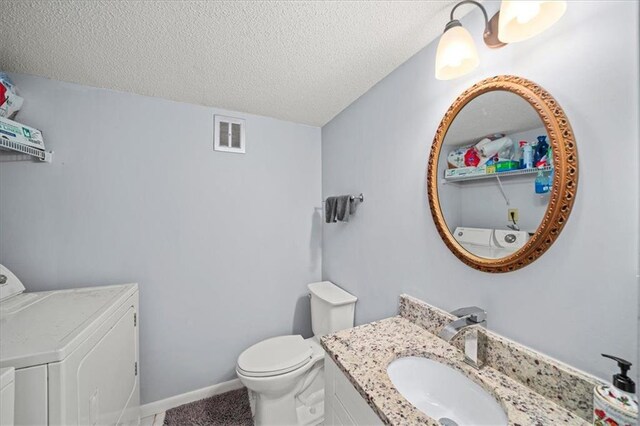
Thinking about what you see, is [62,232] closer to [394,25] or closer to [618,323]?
[394,25]

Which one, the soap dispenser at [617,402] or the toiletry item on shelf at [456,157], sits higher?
the toiletry item on shelf at [456,157]

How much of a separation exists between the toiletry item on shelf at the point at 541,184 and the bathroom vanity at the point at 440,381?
1.71ft

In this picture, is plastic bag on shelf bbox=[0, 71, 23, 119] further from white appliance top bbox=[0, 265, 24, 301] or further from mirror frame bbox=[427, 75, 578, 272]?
mirror frame bbox=[427, 75, 578, 272]

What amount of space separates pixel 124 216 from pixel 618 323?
7.57 ft

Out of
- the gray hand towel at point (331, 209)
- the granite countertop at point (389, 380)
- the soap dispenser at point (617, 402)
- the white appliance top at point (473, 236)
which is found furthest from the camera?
the gray hand towel at point (331, 209)

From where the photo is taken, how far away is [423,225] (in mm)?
→ 1140

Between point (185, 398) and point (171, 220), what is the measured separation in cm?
130

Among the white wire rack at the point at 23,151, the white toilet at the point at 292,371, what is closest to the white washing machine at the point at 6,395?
the white toilet at the point at 292,371

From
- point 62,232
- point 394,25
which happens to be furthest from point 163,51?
point 62,232

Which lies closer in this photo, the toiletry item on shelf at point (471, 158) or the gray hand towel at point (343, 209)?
the toiletry item on shelf at point (471, 158)

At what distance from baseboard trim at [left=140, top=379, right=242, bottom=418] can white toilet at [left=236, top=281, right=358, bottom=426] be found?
0.39 m

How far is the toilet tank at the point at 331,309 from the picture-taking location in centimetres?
158

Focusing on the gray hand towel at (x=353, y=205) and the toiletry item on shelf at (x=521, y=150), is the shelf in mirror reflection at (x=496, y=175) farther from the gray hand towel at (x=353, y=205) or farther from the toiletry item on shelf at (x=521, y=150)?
A: the gray hand towel at (x=353, y=205)

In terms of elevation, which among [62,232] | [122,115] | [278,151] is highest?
[122,115]
